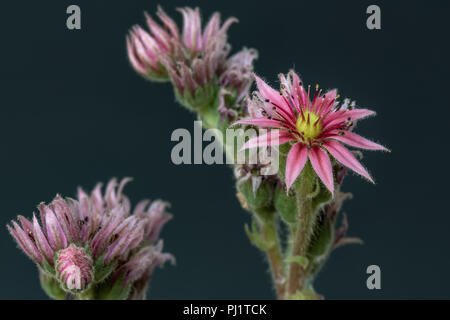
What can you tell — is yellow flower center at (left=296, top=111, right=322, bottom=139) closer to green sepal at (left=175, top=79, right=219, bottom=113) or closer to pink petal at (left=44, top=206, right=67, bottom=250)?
green sepal at (left=175, top=79, right=219, bottom=113)

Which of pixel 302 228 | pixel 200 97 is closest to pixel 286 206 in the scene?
pixel 302 228

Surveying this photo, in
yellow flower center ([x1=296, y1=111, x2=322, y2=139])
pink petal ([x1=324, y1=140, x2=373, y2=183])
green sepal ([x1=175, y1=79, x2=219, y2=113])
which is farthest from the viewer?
green sepal ([x1=175, y1=79, x2=219, y2=113])

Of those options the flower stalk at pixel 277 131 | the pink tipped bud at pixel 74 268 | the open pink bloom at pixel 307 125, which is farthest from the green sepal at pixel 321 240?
the pink tipped bud at pixel 74 268

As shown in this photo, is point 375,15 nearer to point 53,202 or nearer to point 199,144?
point 199,144

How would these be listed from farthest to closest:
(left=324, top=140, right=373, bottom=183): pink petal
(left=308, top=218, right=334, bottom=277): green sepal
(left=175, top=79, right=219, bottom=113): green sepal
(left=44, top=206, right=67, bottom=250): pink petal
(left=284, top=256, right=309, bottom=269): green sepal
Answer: (left=175, top=79, right=219, bottom=113): green sepal < (left=308, top=218, right=334, bottom=277): green sepal < (left=284, top=256, right=309, bottom=269): green sepal < (left=44, top=206, right=67, bottom=250): pink petal < (left=324, top=140, right=373, bottom=183): pink petal

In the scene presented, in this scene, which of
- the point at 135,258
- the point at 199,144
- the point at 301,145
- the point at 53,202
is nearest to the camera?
the point at 301,145

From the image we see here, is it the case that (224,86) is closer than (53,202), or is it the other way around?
(53,202)

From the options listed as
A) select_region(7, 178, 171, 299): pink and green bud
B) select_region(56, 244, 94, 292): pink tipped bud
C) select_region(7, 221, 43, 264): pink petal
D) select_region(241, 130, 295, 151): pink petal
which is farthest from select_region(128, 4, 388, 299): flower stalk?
select_region(7, 221, 43, 264): pink petal
